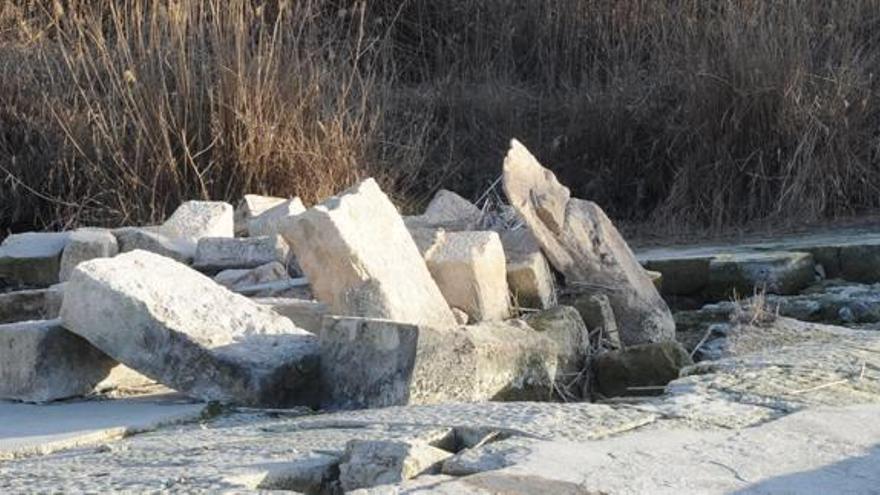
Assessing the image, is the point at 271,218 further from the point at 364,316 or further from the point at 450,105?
the point at 450,105

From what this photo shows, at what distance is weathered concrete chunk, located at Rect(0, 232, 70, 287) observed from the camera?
24.5 feet

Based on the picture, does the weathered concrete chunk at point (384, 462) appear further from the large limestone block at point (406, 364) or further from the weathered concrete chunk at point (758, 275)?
the weathered concrete chunk at point (758, 275)

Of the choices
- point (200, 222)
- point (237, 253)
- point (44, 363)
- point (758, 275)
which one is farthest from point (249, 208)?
point (44, 363)

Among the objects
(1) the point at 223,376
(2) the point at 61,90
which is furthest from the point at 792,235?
(1) the point at 223,376

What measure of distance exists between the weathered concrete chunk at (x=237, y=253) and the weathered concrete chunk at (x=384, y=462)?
134 inches

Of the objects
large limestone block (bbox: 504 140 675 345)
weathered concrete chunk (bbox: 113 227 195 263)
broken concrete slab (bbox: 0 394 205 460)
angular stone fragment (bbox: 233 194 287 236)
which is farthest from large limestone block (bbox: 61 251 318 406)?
angular stone fragment (bbox: 233 194 287 236)

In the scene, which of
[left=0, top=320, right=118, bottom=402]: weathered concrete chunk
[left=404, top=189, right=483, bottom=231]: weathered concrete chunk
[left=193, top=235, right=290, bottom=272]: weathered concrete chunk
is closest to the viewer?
[left=0, top=320, right=118, bottom=402]: weathered concrete chunk

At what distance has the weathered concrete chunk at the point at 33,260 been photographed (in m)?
7.45

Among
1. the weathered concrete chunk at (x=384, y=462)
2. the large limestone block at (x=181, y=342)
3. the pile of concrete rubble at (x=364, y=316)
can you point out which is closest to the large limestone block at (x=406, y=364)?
the pile of concrete rubble at (x=364, y=316)

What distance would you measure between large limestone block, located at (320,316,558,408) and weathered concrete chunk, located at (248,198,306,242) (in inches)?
96.4

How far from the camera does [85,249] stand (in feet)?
22.9

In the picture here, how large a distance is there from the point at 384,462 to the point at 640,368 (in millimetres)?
2134

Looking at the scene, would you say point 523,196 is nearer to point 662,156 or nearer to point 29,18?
point 662,156

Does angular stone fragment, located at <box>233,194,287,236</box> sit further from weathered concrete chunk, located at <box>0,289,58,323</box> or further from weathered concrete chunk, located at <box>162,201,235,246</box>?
weathered concrete chunk, located at <box>0,289,58,323</box>
